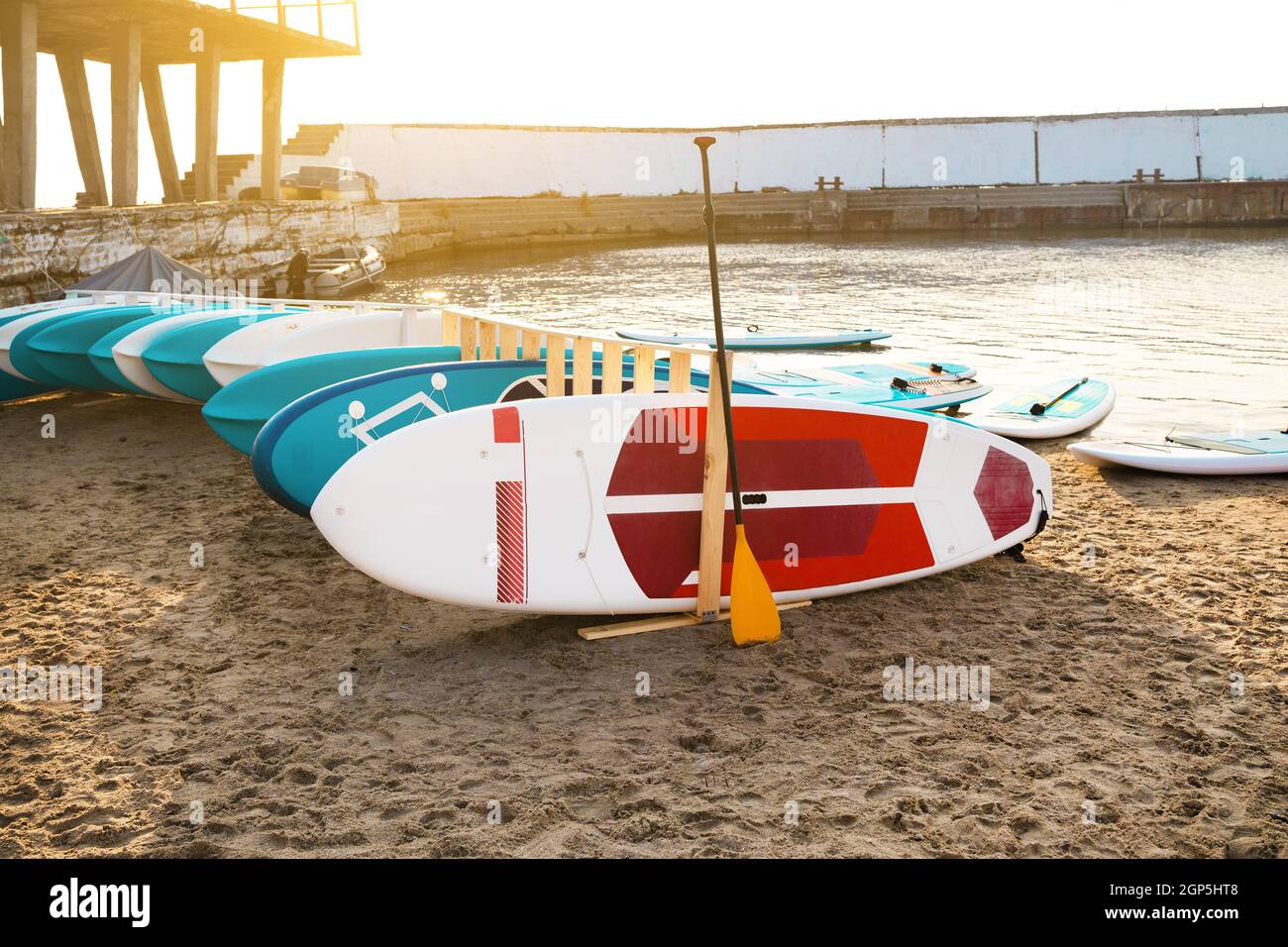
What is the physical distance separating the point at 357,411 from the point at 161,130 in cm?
2358

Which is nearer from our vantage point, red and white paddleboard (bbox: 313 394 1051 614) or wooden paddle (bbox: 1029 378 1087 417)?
red and white paddleboard (bbox: 313 394 1051 614)

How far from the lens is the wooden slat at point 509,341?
21.2 ft

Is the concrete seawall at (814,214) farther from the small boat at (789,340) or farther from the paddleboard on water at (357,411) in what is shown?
the paddleboard on water at (357,411)

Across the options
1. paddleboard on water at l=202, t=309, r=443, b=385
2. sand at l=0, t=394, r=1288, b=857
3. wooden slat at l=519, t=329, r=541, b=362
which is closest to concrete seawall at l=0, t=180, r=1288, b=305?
paddleboard on water at l=202, t=309, r=443, b=385

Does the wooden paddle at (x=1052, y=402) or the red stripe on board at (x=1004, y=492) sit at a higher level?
the wooden paddle at (x=1052, y=402)

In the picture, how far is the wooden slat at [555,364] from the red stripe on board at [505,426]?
87 centimetres

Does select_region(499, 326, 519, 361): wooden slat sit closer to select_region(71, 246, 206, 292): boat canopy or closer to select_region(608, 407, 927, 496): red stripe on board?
select_region(608, 407, 927, 496): red stripe on board

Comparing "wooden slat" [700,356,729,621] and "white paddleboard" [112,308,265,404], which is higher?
"white paddleboard" [112,308,265,404]

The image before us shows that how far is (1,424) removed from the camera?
980 centimetres

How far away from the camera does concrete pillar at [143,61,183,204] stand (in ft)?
85.4

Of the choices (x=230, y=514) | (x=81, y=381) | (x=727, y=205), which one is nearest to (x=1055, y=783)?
(x=230, y=514)

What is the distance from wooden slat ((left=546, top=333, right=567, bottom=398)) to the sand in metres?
1.22

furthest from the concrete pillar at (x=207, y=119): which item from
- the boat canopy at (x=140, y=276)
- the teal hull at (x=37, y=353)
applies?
the teal hull at (x=37, y=353)
